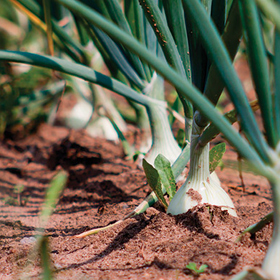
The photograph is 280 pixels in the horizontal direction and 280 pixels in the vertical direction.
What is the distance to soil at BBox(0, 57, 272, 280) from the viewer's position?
57cm

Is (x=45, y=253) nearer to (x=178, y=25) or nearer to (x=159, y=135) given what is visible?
(x=178, y=25)

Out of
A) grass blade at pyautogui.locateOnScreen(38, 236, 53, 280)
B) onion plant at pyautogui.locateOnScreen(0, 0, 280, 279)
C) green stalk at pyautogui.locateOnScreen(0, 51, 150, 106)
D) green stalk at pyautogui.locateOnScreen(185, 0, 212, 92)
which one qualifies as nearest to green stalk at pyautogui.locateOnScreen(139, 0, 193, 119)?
onion plant at pyautogui.locateOnScreen(0, 0, 280, 279)

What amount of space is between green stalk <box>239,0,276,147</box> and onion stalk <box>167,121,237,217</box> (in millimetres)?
262

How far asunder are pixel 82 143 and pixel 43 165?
0.84ft

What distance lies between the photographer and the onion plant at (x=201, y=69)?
0.46 m

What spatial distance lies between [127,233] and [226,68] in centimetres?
46

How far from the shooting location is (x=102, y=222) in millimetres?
867

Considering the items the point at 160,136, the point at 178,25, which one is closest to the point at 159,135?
the point at 160,136

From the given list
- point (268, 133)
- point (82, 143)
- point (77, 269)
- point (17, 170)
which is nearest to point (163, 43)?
point (268, 133)

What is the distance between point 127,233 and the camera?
2.41 ft

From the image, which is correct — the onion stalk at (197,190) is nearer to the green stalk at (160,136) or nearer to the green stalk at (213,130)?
the green stalk at (213,130)

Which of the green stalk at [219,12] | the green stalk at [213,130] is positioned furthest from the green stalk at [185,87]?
the green stalk at [219,12]

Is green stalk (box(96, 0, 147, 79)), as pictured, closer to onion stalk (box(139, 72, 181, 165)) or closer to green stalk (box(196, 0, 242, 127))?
onion stalk (box(139, 72, 181, 165))

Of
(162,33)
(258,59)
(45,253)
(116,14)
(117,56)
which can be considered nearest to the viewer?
(45,253)
